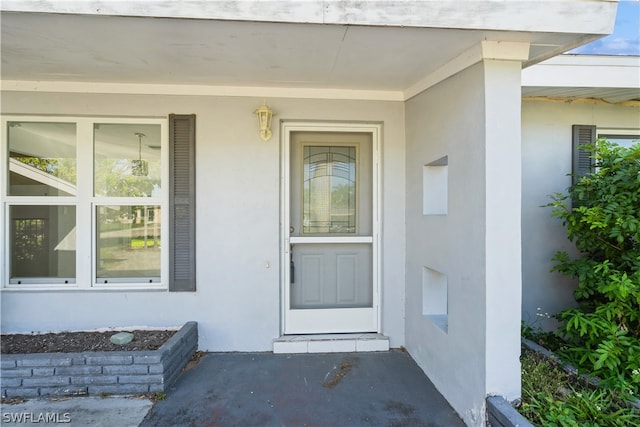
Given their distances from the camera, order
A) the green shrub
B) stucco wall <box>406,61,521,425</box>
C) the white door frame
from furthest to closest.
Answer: the white door frame, the green shrub, stucco wall <box>406,61,521,425</box>

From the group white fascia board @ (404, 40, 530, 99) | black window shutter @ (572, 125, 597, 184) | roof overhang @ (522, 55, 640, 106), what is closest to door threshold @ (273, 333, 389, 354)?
white fascia board @ (404, 40, 530, 99)

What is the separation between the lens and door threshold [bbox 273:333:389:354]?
312cm

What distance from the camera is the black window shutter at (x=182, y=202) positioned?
3074 mm

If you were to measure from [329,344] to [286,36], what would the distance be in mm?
2703

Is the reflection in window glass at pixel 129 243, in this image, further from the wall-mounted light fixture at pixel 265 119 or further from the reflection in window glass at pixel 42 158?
the wall-mounted light fixture at pixel 265 119

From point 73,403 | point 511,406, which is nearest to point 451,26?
point 511,406

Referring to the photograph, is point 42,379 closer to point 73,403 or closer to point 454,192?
point 73,403

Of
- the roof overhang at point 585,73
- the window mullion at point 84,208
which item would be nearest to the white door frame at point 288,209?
the roof overhang at point 585,73

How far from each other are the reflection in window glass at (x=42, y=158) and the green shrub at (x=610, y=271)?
4.62m

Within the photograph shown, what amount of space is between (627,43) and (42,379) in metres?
A: 5.92

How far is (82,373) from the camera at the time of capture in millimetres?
2424

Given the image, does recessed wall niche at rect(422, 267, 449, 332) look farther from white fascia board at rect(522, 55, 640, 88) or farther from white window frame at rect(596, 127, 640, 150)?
white window frame at rect(596, 127, 640, 150)

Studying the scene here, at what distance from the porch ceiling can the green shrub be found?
1149mm

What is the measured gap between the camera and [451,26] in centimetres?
191
